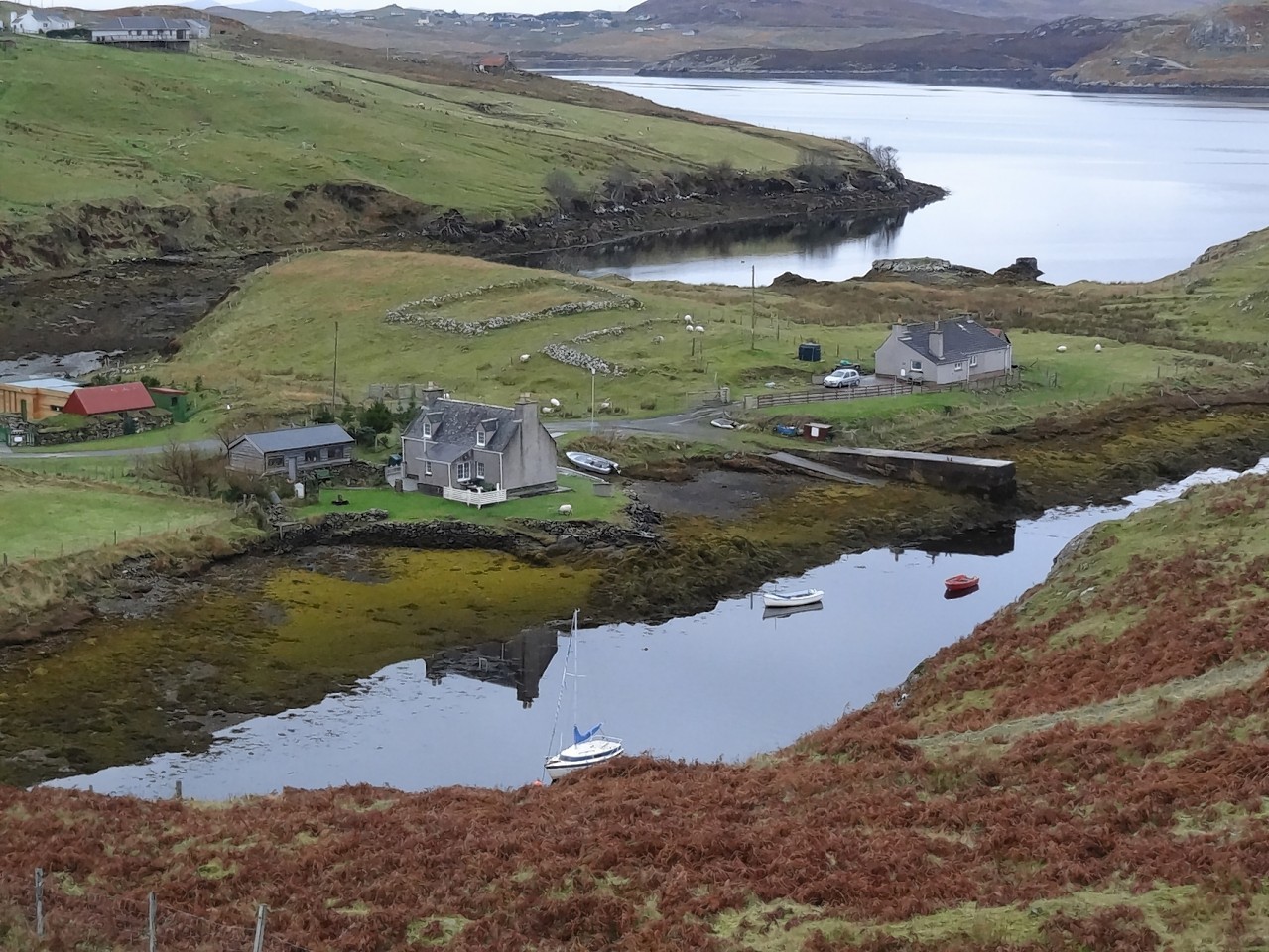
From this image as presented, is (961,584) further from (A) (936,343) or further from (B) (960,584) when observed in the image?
(A) (936,343)

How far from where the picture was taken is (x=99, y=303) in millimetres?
102125

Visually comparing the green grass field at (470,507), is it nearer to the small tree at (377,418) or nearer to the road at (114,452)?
the small tree at (377,418)

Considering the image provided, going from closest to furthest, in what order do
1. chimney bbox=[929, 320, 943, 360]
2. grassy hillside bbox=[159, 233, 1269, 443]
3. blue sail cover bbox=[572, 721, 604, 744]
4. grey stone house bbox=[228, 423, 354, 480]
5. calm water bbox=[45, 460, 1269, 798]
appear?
1. calm water bbox=[45, 460, 1269, 798]
2. blue sail cover bbox=[572, 721, 604, 744]
3. grey stone house bbox=[228, 423, 354, 480]
4. grassy hillside bbox=[159, 233, 1269, 443]
5. chimney bbox=[929, 320, 943, 360]

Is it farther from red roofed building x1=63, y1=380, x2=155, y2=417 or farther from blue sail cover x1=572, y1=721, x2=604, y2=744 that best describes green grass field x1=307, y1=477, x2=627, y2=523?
blue sail cover x1=572, y1=721, x2=604, y2=744

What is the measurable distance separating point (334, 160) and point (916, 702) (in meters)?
111

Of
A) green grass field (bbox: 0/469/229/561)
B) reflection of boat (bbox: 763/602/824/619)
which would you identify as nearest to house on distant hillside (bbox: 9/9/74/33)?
green grass field (bbox: 0/469/229/561)

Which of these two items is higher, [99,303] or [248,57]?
[248,57]

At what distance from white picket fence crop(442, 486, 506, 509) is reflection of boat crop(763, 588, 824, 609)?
10265 mm

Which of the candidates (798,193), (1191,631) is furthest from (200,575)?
(798,193)

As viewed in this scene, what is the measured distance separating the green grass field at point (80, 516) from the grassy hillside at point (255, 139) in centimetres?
6724

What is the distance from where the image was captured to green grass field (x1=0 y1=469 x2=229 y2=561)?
4778cm

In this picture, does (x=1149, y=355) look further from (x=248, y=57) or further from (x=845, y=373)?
(x=248, y=57)

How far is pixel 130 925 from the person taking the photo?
2239 cm

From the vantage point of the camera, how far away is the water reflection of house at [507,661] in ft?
139
